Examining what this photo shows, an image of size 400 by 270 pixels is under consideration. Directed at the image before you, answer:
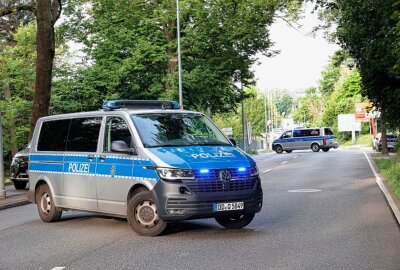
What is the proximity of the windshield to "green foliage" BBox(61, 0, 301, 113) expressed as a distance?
24.0 metres

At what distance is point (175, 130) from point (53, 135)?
9.39 feet

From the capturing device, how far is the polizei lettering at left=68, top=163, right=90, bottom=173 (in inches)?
407

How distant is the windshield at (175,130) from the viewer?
378 inches

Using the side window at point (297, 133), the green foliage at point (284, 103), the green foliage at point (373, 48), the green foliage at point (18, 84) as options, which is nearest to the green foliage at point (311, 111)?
the green foliage at point (284, 103)

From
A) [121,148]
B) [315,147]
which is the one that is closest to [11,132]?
[315,147]

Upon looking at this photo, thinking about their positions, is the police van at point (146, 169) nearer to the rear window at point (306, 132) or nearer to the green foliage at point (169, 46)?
the green foliage at point (169, 46)

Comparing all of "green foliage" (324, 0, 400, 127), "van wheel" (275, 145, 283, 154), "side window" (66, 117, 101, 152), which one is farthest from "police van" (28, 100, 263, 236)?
"van wheel" (275, 145, 283, 154)

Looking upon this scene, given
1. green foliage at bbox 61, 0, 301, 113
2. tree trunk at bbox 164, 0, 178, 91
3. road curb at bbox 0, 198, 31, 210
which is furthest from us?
tree trunk at bbox 164, 0, 178, 91

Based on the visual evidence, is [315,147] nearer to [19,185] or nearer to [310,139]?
[310,139]

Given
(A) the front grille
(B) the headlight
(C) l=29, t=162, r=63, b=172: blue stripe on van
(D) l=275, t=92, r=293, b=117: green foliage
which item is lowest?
(A) the front grille

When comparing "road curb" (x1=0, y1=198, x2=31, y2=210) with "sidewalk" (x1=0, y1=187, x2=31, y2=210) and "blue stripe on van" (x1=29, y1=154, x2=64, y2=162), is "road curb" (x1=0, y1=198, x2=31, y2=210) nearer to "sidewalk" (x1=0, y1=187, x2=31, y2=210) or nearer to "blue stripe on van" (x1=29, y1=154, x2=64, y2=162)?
"sidewalk" (x1=0, y1=187, x2=31, y2=210)

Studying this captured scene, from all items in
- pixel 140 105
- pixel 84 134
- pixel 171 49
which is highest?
pixel 171 49

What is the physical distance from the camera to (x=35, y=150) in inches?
471

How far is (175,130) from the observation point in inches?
389
